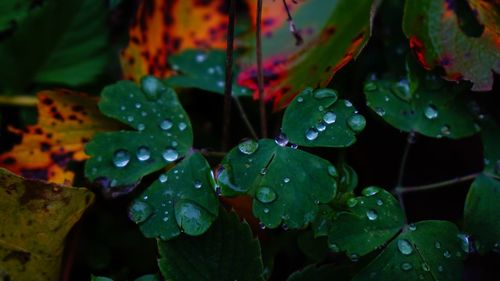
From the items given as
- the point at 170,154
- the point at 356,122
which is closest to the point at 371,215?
the point at 356,122

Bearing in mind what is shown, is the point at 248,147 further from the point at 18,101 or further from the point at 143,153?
the point at 18,101

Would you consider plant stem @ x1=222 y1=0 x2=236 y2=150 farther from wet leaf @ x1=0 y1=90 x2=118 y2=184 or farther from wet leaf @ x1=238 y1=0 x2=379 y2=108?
wet leaf @ x1=0 y1=90 x2=118 y2=184

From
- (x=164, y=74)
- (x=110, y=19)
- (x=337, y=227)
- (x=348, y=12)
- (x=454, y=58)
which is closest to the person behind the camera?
(x=337, y=227)

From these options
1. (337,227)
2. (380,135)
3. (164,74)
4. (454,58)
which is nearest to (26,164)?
(164,74)

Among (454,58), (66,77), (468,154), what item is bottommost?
(468,154)

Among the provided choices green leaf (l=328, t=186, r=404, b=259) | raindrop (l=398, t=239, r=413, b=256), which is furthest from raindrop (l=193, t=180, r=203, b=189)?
raindrop (l=398, t=239, r=413, b=256)

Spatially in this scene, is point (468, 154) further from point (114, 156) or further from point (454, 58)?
point (114, 156)
